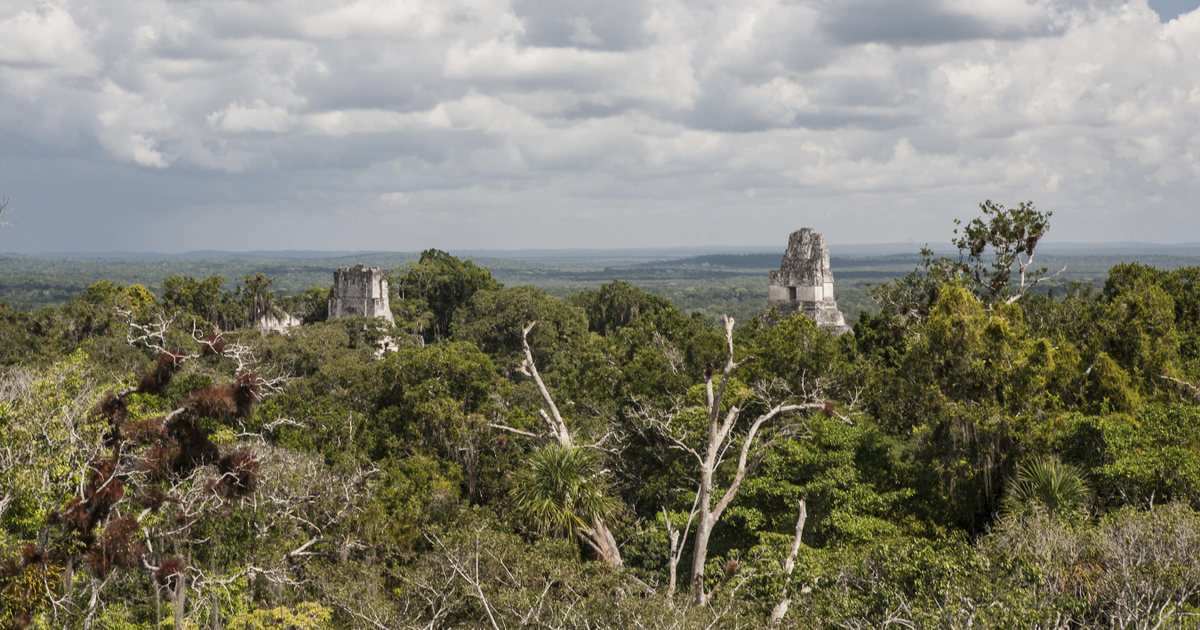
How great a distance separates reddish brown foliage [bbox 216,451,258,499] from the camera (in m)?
9.68

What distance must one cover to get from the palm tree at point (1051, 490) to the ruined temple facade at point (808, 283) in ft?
37.0

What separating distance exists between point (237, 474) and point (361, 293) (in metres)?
31.5

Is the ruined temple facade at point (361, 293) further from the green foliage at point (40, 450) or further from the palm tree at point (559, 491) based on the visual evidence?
the green foliage at point (40, 450)

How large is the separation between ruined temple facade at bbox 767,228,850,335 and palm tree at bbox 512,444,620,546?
1238 cm

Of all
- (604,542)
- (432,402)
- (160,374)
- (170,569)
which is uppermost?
(160,374)

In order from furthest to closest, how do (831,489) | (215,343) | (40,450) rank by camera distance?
(831,489), (215,343), (40,450)

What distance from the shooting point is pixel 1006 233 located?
63.6ft

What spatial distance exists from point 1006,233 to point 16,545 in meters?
19.0

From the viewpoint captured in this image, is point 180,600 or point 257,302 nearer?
point 180,600

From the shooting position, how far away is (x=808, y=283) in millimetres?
22703

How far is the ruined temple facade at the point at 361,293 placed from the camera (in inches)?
1578

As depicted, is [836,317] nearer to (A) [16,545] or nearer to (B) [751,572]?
(B) [751,572]

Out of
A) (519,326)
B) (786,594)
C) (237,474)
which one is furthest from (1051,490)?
(519,326)

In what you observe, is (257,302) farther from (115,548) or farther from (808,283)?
(115,548)
